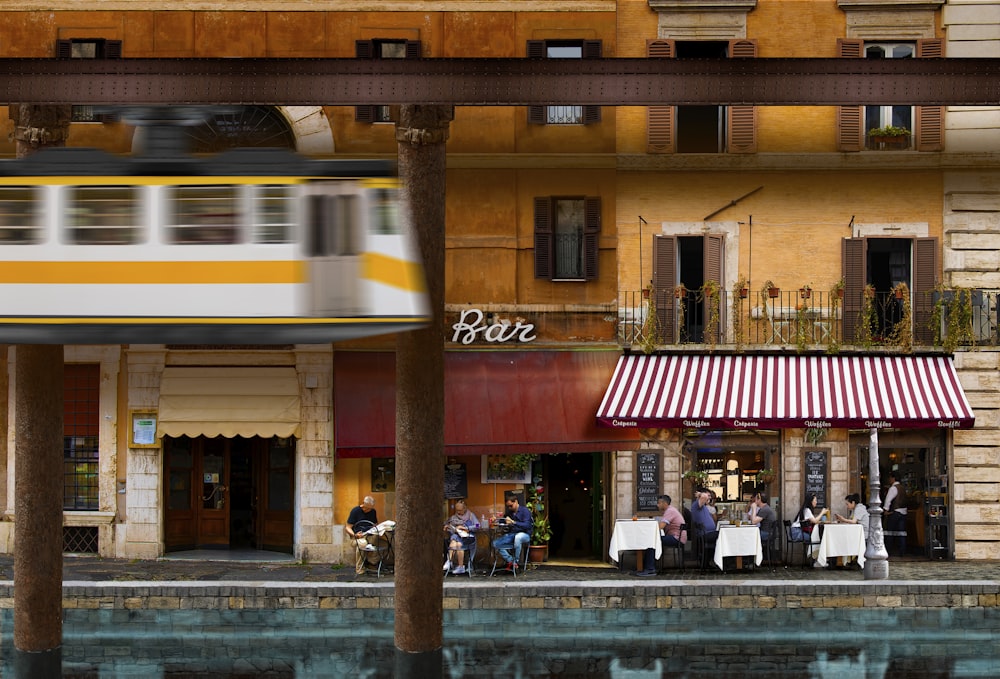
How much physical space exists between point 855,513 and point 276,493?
10.2m

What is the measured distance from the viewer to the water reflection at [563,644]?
843 inches

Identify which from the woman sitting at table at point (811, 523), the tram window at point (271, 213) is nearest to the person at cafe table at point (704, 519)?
the woman sitting at table at point (811, 523)

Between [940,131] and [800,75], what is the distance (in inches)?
388

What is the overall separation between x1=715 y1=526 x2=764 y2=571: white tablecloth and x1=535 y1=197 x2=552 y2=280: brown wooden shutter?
18.0 feet

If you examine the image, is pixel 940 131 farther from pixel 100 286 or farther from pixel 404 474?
pixel 100 286

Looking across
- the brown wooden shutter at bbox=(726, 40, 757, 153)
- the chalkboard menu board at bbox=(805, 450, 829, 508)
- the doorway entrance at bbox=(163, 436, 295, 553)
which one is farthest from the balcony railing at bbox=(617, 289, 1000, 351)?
the doorway entrance at bbox=(163, 436, 295, 553)

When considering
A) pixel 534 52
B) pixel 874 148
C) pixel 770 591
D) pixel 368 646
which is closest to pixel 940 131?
pixel 874 148

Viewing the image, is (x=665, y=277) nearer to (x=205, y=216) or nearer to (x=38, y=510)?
(x=38, y=510)

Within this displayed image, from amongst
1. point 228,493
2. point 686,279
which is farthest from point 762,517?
point 228,493

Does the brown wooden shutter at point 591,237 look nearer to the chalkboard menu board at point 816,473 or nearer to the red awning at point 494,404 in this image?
the red awning at point 494,404

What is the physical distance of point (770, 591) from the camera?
22.9 meters

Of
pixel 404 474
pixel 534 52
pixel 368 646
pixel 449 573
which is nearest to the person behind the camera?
pixel 404 474

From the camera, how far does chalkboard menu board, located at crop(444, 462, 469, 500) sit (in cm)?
2728

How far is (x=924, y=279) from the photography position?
89.9ft
